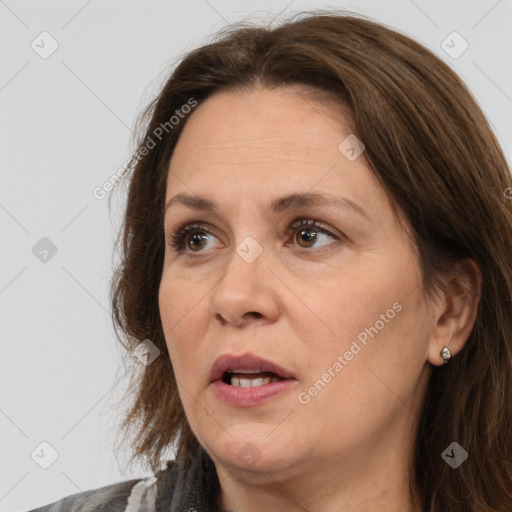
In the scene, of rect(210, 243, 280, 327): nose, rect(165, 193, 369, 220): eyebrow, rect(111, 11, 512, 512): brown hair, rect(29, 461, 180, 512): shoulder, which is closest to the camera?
rect(210, 243, 280, 327): nose

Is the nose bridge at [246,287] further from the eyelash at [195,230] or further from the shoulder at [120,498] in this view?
the shoulder at [120,498]

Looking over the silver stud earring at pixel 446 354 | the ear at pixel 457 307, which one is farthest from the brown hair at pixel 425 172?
the silver stud earring at pixel 446 354

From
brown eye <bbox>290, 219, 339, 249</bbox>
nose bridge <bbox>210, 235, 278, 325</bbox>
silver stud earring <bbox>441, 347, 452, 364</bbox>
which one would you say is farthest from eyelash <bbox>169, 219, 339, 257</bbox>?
silver stud earring <bbox>441, 347, 452, 364</bbox>

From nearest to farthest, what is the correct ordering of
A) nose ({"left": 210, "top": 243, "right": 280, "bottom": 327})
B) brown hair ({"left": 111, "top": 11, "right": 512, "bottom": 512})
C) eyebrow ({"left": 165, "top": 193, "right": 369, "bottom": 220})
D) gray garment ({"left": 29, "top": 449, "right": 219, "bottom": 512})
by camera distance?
nose ({"left": 210, "top": 243, "right": 280, "bottom": 327})
eyebrow ({"left": 165, "top": 193, "right": 369, "bottom": 220})
brown hair ({"left": 111, "top": 11, "right": 512, "bottom": 512})
gray garment ({"left": 29, "top": 449, "right": 219, "bottom": 512})

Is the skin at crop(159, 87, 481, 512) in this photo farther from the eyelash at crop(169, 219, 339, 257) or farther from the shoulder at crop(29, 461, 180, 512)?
the shoulder at crop(29, 461, 180, 512)

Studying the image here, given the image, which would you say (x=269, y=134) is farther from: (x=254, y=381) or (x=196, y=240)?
(x=254, y=381)

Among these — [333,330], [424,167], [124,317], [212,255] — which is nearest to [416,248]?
[424,167]

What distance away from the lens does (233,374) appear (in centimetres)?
246

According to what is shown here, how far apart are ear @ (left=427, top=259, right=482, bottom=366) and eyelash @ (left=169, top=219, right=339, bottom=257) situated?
41cm

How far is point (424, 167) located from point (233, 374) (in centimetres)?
74

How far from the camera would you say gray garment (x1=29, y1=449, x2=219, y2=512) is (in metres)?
2.90

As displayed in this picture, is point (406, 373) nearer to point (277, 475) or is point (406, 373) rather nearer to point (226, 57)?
point (277, 475)

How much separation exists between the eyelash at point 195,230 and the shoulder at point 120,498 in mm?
741

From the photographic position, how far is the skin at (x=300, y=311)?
2385mm
